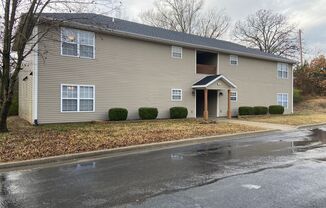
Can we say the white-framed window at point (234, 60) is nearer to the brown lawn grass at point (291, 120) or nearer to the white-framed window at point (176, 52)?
the brown lawn grass at point (291, 120)

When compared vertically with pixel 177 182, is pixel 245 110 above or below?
above

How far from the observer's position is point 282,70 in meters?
33.3

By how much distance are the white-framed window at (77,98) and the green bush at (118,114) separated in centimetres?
116

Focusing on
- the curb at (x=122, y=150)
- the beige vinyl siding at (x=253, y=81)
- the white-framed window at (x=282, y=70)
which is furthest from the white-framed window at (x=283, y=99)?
the curb at (x=122, y=150)

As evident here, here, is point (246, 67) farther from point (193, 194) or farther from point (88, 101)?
point (193, 194)

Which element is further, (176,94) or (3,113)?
(176,94)

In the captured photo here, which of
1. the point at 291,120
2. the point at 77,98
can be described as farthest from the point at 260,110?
the point at 77,98

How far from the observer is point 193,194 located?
5.89 meters

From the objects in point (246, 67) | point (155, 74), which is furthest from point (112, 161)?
point (246, 67)

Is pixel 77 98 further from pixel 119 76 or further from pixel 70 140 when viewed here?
pixel 70 140

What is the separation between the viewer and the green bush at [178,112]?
23.4 m

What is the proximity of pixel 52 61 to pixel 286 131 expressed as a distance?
1375cm

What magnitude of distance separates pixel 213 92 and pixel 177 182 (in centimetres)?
2132

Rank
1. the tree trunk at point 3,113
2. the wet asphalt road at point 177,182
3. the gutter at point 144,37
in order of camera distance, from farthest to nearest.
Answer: the gutter at point 144,37 < the tree trunk at point 3,113 < the wet asphalt road at point 177,182
